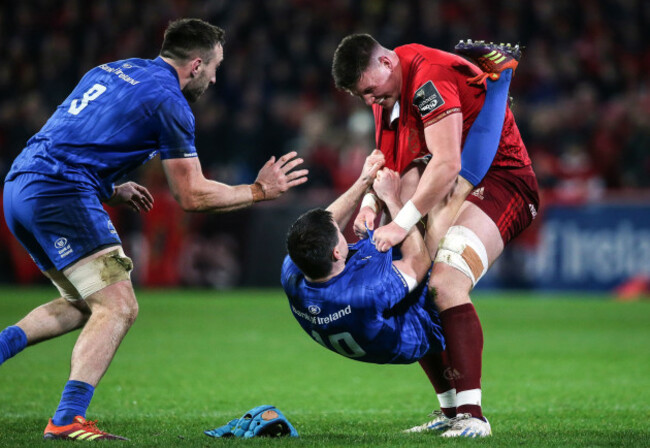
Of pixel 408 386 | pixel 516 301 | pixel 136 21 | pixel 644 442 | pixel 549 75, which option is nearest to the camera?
pixel 644 442

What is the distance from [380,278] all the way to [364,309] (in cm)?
20

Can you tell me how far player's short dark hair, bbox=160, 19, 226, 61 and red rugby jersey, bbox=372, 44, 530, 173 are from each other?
3.82 feet

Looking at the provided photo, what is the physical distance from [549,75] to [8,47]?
11054 millimetres

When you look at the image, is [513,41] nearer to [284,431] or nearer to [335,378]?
[335,378]

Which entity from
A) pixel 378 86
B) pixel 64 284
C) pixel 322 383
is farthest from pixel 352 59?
pixel 322 383

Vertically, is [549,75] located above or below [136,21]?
below

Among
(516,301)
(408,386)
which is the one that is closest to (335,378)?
(408,386)

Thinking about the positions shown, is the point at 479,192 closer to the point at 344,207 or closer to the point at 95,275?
the point at 344,207

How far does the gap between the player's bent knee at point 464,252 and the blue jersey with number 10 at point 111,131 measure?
1597 millimetres

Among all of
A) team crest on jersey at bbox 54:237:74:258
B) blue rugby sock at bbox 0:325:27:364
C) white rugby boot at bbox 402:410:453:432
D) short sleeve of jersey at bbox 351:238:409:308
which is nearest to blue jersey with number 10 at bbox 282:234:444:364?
short sleeve of jersey at bbox 351:238:409:308

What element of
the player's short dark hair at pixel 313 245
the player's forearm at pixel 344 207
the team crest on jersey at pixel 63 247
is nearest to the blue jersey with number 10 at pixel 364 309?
the player's short dark hair at pixel 313 245

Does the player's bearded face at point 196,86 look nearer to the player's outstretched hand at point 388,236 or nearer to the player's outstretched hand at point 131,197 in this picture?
the player's outstretched hand at point 131,197

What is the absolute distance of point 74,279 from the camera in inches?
199

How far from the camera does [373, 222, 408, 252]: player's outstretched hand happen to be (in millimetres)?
5227
